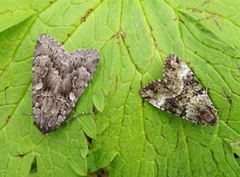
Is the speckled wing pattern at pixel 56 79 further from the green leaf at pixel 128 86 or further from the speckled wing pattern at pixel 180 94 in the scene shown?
the speckled wing pattern at pixel 180 94

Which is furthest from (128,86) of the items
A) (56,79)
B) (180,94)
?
(56,79)

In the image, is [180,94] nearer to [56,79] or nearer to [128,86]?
[128,86]

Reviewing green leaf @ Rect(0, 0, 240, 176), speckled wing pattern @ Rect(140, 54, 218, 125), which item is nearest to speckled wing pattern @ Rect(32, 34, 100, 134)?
green leaf @ Rect(0, 0, 240, 176)

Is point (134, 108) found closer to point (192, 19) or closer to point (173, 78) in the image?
point (173, 78)

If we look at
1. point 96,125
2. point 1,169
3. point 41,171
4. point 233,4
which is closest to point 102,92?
point 96,125

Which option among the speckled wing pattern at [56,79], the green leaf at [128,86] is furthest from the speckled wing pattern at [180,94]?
the speckled wing pattern at [56,79]
